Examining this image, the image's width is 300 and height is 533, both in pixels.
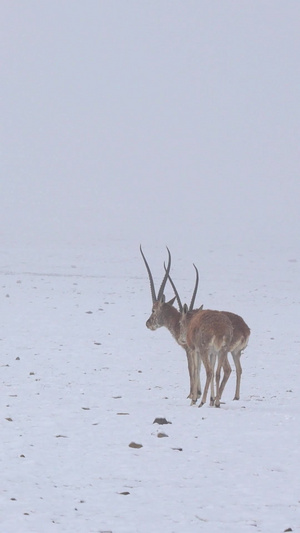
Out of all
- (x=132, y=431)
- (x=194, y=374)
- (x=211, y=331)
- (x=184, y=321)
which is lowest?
(x=132, y=431)

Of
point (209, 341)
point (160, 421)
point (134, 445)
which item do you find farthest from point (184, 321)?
point (134, 445)

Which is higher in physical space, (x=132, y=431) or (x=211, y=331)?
(x=211, y=331)

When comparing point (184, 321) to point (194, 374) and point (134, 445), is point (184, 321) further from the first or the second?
point (134, 445)

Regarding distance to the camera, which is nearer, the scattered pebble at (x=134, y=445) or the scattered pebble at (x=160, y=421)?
the scattered pebble at (x=134, y=445)

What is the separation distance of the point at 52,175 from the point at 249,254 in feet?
236

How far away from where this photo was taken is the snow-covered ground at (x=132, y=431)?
6945 mm

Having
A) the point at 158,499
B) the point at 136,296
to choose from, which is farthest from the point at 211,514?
the point at 136,296

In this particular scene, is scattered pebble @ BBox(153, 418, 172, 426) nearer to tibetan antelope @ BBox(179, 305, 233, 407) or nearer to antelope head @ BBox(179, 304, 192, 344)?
tibetan antelope @ BBox(179, 305, 233, 407)

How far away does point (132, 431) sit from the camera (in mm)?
10008

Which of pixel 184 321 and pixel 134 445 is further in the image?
pixel 184 321

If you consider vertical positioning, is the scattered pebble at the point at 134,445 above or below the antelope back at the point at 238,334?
below

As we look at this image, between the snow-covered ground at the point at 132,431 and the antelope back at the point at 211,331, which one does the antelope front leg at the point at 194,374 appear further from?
the antelope back at the point at 211,331

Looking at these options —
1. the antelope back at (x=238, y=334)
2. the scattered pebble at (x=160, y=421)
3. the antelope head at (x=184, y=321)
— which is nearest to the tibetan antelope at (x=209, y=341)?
the antelope back at (x=238, y=334)

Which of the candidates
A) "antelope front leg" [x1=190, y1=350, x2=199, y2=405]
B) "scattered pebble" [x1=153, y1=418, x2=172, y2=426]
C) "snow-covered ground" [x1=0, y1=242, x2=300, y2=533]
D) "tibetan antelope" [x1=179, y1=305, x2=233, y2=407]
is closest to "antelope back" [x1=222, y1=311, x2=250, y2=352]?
"tibetan antelope" [x1=179, y1=305, x2=233, y2=407]
